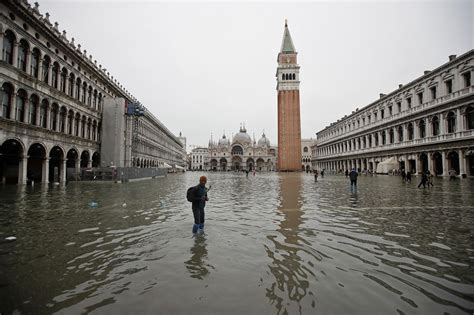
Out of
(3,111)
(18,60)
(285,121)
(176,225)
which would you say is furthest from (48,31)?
(285,121)

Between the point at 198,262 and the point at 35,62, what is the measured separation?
25.4 meters

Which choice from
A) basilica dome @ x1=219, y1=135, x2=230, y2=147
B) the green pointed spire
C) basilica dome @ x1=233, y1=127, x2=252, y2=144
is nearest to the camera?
the green pointed spire

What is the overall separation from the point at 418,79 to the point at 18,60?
152 ft

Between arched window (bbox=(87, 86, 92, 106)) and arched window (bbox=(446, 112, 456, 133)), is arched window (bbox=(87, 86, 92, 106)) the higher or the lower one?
the higher one

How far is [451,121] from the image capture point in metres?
30.8

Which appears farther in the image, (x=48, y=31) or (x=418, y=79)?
(x=418, y=79)

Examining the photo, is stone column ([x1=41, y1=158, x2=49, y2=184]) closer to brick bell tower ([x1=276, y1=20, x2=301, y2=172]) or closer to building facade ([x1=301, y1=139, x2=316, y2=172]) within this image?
brick bell tower ([x1=276, y1=20, x2=301, y2=172])

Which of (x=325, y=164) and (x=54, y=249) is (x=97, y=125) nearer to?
(x=54, y=249)

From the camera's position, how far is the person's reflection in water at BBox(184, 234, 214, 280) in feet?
13.1

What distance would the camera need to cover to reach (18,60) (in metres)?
19.1

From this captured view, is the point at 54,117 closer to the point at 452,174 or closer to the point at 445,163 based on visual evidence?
the point at 452,174

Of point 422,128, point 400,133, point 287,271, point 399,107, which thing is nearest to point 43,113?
point 287,271

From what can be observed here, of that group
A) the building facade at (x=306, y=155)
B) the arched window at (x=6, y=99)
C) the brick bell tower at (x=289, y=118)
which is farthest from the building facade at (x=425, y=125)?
the building facade at (x=306, y=155)

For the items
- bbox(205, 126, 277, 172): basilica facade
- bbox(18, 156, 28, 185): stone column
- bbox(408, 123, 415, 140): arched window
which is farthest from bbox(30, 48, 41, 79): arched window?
bbox(205, 126, 277, 172): basilica facade
